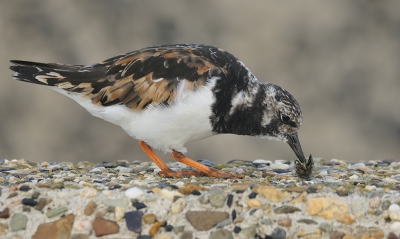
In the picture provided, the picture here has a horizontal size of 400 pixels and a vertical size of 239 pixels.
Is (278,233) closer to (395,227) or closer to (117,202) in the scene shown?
(395,227)

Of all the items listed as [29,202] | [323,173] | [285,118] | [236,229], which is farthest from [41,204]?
[323,173]

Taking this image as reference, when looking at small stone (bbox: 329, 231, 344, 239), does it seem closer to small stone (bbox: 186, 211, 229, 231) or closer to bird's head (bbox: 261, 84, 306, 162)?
small stone (bbox: 186, 211, 229, 231)

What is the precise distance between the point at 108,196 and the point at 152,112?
1.02m

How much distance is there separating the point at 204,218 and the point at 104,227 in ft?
1.85

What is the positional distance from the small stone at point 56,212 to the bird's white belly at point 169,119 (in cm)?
119

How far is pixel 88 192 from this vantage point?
3383 millimetres

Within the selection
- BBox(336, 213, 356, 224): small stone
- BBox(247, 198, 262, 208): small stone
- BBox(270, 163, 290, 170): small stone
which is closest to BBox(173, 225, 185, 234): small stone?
BBox(247, 198, 262, 208): small stone

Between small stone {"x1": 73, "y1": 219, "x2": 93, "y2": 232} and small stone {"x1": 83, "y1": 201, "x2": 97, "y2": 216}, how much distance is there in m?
0.05

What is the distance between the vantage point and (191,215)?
324cm

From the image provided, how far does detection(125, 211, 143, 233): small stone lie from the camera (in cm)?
317

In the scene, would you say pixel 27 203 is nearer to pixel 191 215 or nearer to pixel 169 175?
pixel 191 215

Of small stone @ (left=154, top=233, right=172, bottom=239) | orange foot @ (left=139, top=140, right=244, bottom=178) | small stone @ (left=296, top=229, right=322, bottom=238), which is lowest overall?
small stone @ (left=154, top=233, right=172, bottom=239)

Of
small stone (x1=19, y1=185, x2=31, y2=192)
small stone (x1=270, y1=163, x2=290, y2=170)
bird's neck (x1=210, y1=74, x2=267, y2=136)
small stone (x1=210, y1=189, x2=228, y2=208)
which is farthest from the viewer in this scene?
small stone (x1=270, y1=163, x2=290, y2=170)

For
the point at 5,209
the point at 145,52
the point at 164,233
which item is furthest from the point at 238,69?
the point at 5,209
